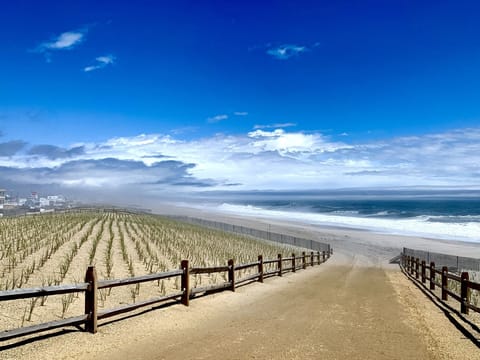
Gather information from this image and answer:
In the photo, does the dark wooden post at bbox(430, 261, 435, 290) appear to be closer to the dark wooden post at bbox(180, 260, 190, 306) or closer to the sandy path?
the sandy path

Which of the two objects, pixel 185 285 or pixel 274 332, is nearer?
pixel 274 332

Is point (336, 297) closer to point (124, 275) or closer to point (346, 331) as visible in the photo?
point (346, 331)

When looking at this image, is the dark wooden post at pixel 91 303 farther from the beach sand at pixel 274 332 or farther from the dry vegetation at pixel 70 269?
the dry vegetation at pixel 70 269

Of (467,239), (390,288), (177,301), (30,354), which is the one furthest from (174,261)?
(467,239)

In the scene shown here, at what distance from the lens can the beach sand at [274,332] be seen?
7.75 meters

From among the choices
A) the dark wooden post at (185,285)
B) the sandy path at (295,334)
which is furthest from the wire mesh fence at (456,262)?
the dark wooden post at (185,285)

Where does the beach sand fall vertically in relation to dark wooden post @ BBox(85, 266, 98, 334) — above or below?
below

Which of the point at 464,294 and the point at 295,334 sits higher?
the point at 464,294

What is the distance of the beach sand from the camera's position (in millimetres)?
7754

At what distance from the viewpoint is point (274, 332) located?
9242 mm

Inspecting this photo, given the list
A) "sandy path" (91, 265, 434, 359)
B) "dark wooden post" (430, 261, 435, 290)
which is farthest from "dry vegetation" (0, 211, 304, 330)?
"dark wooden post" (430, 261, 435, 290)

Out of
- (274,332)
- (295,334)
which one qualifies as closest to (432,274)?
(295,334)

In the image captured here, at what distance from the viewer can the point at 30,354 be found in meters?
7.27

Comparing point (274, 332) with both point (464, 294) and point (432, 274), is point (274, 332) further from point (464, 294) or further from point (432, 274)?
point (432, 274)
